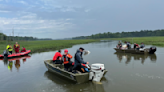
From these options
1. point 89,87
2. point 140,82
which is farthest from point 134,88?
point 89,87

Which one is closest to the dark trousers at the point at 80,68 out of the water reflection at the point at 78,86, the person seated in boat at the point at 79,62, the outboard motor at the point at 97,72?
the person seated in boat at the point at 79,62

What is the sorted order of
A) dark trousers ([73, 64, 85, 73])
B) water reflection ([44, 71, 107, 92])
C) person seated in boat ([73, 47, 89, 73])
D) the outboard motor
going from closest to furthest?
water reflection ([44, 71, 107, 92]) < the outboard motor < person seated in boat ([73, 47, 89, 73]) < dark trousers ([73, 64, 85, 73])

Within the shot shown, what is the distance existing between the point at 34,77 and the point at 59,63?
205cm

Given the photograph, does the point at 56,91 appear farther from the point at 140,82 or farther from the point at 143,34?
the point at 143,34

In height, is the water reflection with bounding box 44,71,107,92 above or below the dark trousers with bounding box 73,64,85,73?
below

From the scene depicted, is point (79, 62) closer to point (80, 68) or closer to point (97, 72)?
point (80, 68)

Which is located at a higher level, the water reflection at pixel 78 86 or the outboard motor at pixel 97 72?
the outboard motor at pixel 97 72

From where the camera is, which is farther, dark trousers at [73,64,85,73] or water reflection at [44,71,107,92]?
dark trousers at [73,64,85,73]

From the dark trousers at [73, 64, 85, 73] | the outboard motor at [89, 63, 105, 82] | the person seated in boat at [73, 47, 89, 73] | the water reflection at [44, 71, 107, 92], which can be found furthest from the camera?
the dark trousers at [73, 64, 85, 73]

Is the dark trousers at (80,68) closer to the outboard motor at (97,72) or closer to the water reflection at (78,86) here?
the outboard motor at (97,72)

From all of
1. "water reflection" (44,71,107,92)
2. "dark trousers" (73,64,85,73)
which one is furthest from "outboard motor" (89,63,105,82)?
"dark trousers" (73,64,85,73)

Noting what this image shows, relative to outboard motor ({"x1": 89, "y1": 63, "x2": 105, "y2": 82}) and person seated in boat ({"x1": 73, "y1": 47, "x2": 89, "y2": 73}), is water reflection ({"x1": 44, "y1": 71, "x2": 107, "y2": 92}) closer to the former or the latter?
outboard motor ({"x1": 89, "y1": 63, "x2": 105, "y2": 82})

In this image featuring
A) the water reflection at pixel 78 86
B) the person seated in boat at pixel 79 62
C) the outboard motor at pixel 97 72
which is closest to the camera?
the water reflection at pixel 78 86

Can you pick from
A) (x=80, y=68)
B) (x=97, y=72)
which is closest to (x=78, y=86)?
(x=80, y=68)
